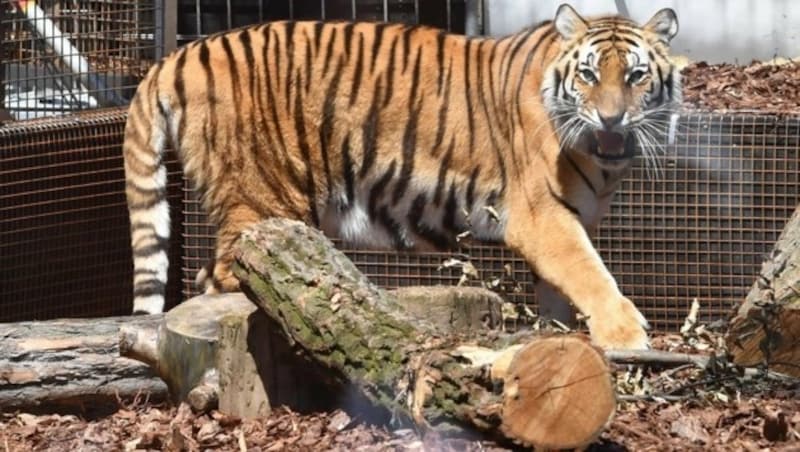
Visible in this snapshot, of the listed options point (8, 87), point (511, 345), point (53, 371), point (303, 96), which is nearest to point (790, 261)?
point (511, 345)

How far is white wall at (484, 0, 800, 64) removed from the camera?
9.75 meters

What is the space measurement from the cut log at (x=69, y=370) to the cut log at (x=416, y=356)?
0.98m

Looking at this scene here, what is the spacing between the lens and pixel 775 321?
5238 millimetres

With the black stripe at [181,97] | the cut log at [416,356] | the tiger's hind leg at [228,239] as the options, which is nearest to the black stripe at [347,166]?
the tiger's hind leg at [228,239]

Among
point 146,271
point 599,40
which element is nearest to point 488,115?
point 599,40

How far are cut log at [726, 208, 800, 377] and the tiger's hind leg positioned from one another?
6.63 feet

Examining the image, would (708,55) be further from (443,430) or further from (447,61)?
(443,430)

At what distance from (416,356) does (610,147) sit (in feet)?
6.53

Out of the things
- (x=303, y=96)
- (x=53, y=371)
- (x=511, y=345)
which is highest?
(x=303, y=96)

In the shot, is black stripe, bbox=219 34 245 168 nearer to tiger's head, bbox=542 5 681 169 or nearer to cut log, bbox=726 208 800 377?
tiger's head, bbox=542 5 681 169

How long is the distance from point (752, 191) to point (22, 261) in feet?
11.8

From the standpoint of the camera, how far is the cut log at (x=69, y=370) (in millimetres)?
5773

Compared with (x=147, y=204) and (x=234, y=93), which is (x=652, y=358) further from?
(x=147, y=204)

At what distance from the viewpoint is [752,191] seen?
25.3 ft
